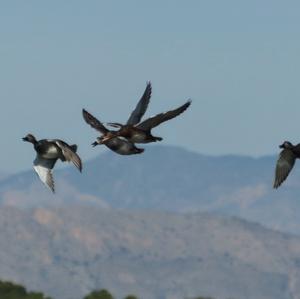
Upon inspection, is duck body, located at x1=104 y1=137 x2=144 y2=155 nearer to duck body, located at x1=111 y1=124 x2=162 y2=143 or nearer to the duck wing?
duck body, located at x1=111 y1=124 x2=162 y2=143

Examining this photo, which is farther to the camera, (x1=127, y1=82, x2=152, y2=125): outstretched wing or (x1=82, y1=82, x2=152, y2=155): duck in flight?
(x1=127, y1=82, x2=152, y2=125): outstretched wing

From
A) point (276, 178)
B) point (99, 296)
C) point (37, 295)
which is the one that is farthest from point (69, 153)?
point (37, 295)

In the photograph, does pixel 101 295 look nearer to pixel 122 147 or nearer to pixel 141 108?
pixel 141 108

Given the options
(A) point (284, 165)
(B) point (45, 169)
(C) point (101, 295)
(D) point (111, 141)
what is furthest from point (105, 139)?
(C) point (101, 295)

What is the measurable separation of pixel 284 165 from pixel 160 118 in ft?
8.67

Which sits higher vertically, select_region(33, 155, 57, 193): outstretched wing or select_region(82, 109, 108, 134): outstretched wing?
select_region(82, 109, 108, 134): outstretched wing

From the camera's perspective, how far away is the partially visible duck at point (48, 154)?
28672mm

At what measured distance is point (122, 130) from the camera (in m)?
28.5

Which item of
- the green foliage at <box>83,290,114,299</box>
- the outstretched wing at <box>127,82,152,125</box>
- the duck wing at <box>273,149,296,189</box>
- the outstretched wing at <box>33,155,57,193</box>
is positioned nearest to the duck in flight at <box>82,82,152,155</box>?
the outstretched wing at <box>127,82,152,125</box>

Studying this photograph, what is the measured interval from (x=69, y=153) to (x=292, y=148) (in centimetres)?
444

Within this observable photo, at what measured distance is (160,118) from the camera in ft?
92.8

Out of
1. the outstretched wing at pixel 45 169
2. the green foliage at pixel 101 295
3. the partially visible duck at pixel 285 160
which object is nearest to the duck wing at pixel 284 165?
the partially visible duck at pixel 285 160

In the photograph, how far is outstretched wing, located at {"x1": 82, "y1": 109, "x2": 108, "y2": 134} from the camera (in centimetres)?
2858

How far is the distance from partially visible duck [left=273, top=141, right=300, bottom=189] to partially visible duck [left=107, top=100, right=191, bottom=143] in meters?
2.21
